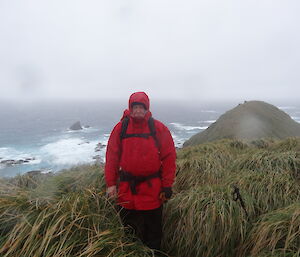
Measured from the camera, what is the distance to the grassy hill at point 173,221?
9.78 ft

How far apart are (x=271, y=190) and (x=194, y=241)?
6.10ft

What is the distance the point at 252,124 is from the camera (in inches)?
1123

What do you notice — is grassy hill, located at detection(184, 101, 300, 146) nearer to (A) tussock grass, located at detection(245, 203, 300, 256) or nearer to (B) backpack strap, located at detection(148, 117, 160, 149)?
(A) tussock grass, located at detection(245, 203, 300, 256)

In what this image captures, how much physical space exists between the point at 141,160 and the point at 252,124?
1089 inches

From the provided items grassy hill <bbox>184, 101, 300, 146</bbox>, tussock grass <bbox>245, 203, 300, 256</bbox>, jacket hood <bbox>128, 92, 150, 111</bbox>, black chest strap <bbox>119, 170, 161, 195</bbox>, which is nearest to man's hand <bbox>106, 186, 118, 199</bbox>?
black chest strap <bbox>119, 170, 161, 195</bbox>

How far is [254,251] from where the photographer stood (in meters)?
3.37

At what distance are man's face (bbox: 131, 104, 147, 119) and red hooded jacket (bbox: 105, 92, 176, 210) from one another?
7cm

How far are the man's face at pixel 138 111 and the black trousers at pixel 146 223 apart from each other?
1.48 meters

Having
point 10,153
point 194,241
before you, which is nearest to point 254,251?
point 194,241

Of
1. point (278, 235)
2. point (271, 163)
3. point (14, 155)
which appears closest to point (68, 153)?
point (14, 155)

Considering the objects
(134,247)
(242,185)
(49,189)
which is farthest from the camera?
(242,185)

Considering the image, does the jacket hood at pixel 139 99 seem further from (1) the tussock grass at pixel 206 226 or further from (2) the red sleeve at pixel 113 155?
(1) the tussock grass at pixel 206 226

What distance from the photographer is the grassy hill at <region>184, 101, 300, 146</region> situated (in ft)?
88.0

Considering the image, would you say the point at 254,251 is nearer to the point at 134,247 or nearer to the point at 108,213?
the point at 134,247
